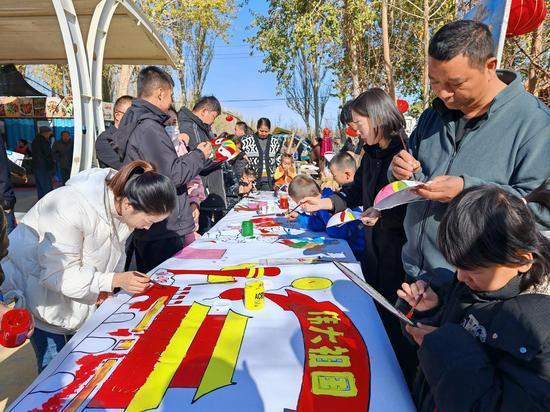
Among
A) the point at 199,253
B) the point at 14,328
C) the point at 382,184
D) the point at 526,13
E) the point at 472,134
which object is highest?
the point at 526,13

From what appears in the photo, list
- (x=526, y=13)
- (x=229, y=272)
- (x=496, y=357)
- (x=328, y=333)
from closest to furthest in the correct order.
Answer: (x=496, y=357), (x=328, y=333), (x=229, y=272), (x=526, y=13)

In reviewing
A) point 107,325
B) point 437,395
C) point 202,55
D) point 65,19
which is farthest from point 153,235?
point 202,55

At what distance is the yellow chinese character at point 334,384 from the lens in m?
1.01

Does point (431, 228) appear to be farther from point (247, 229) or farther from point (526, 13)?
point (526, 13)

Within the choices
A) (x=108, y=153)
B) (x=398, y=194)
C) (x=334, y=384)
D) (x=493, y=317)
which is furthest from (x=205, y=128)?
(x=493, y=317)

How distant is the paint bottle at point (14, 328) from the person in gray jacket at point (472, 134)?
50.1 inches

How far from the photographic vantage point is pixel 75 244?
5.04 ft

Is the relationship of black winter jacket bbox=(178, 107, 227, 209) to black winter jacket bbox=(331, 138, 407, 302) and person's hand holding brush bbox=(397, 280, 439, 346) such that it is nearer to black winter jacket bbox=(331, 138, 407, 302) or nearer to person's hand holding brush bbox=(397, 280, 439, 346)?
black winter jacket bbox=(331, 138, 407, 302)

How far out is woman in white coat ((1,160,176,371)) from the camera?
1507mm

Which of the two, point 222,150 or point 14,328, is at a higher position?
point 222,150

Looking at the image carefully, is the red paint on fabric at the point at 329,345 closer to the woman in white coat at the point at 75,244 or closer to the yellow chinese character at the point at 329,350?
the yellow chinese character at the point at 329,350

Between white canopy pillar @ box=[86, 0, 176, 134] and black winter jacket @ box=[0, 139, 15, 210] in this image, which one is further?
white canopy pillar @ box=[86, 0, 176, 134]

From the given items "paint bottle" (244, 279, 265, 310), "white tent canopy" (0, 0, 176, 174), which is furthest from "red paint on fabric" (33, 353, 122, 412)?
"white tent canopy" (0, 0, 176, 174)

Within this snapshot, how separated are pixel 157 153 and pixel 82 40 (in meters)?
3.73
